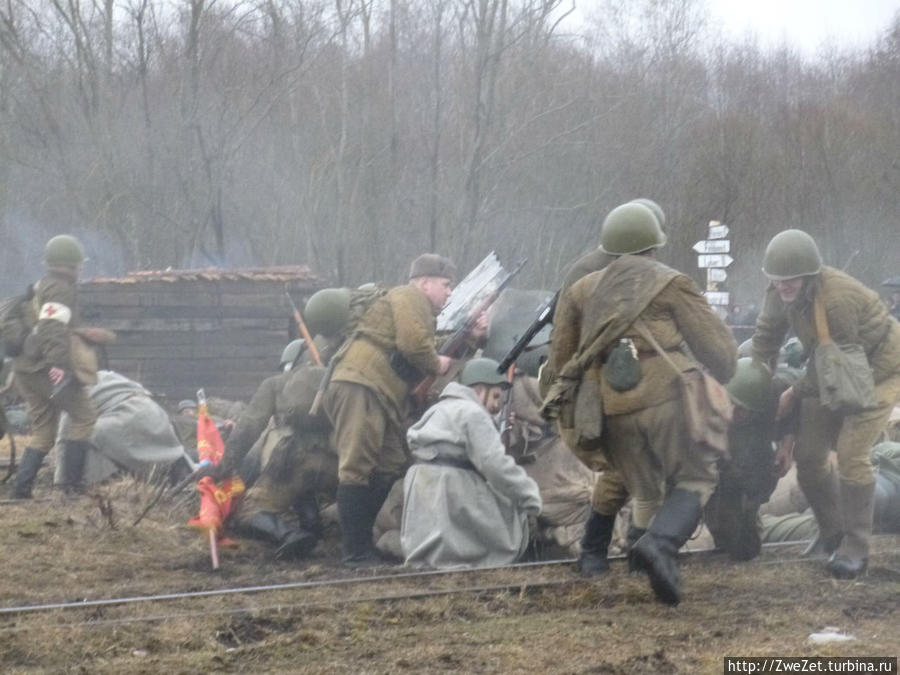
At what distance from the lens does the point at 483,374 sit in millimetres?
7895

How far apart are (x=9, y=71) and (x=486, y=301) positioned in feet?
A: 53.9

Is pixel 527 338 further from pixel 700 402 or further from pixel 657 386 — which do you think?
pixel 700 402

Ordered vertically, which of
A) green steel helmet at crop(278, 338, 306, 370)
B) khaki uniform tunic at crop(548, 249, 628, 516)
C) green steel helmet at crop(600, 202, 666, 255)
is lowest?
khaki uniform tunic at crop(548, 249, 628, 516)

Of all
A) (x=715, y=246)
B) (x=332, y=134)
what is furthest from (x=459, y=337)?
(x=332, y=134)

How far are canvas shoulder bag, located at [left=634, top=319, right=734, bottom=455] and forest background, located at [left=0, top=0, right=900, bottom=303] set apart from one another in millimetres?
15583

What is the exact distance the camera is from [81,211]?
22.3 meters

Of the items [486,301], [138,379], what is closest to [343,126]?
[138,379]

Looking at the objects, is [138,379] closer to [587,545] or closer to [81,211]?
[81,211]

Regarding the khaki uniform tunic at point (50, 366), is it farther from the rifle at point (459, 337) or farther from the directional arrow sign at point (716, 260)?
the directional arrow sign at point (716, 260)

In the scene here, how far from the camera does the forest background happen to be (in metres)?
21.6

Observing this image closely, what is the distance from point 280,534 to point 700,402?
3.08 metres

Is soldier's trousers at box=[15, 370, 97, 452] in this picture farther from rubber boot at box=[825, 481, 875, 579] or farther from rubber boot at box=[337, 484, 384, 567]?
rubber boot at box=[825, 481, 875, 579]

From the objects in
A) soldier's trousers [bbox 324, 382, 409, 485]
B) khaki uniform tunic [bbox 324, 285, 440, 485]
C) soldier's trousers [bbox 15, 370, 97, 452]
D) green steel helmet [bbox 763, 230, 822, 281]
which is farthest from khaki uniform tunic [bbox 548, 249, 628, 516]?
soldier's trousers [bbox 15, 370, 97, 452]

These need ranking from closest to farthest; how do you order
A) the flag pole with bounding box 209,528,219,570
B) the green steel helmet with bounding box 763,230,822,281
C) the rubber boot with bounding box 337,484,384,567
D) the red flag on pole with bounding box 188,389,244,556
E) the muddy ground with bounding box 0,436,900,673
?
the muddy ground with bounding box 0,436,900,673 < the green steel helmet with bounding box 763,230,822,281 < the flag pole with bounding box 209,528,219,570 < the rubber boot with bounding box 337,484,384,567 < the red flag on pole with bounding box 188,389,244,556
